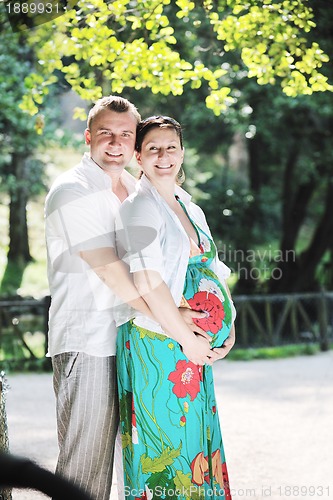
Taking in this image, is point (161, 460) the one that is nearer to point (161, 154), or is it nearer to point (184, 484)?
point (184, 484)

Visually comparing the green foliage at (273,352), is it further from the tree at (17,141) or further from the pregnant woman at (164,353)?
the pregnant woman at (164,353)

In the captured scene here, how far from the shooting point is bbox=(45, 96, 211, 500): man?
354cm

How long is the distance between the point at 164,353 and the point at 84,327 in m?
0.39

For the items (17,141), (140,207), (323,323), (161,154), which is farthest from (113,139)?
(17,141)

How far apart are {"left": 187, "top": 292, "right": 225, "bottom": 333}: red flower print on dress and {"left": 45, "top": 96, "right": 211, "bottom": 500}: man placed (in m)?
0.04

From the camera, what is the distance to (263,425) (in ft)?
24.5

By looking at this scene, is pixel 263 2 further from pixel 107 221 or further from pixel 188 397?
pixel 188 397

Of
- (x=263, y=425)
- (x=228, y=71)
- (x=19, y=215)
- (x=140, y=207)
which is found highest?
(x=228, y=71)

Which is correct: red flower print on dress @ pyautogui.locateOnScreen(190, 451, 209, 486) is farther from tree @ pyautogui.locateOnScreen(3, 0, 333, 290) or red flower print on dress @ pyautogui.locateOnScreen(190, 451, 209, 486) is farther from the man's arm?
tree @ pyautogui.locateOnScreen(3, 0, 333, 290)

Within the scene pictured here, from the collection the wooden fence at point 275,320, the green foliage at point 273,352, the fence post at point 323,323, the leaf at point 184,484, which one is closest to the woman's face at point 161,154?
the leaf at point 184,484

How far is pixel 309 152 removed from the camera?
16.2 m

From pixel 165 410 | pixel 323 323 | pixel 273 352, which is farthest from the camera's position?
pixel 323 323

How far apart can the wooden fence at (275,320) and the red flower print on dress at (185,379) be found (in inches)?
350

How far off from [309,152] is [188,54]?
13.0 ft
